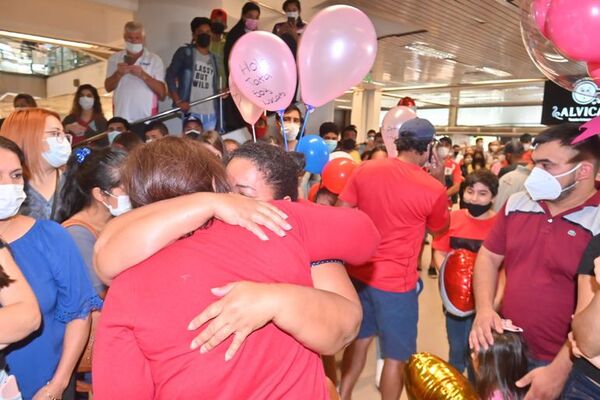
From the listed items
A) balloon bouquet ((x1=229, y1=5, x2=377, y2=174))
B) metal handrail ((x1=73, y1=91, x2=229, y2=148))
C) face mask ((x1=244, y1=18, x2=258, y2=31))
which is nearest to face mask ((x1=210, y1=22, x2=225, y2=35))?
face mask ((x1=244, y1=18, x2=258, y2=31))

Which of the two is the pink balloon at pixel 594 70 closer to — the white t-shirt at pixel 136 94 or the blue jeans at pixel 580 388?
the blue jeans at pixel 580 388

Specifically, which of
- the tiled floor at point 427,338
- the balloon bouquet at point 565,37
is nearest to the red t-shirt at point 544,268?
the balloon bouquet at point 565,37

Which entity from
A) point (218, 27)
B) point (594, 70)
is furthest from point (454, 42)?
point (594, 70)

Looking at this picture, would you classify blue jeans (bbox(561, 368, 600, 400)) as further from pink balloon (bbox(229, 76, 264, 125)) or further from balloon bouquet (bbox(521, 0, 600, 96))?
pink balloon (bbox(229, 76, 264, 125))

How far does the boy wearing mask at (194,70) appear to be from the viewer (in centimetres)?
432

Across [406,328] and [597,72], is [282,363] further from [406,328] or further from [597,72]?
[406,328]

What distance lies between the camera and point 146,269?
0.81 m

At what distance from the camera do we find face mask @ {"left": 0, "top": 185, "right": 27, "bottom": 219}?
1.41 metres

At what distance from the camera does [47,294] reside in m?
1.44

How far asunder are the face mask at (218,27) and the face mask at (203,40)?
0.30 m

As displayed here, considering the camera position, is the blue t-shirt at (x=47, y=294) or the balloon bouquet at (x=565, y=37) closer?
the balloon bouquet at (x=565, y=37)

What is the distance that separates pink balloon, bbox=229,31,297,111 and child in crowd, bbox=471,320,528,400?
1.73 m

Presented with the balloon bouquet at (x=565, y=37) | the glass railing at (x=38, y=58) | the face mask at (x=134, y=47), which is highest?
the glass railing at (x=38, y=58)

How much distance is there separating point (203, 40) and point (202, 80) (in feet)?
1.24
